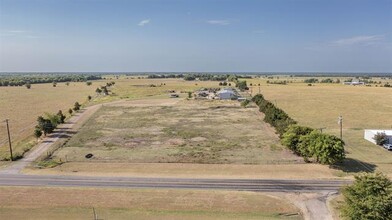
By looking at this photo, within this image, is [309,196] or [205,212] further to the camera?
[309,196]

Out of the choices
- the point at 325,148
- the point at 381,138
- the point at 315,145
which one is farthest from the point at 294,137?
the point at 381,138

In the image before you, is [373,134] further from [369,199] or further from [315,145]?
[369,199]

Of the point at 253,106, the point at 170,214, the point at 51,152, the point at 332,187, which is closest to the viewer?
the point at 170,214

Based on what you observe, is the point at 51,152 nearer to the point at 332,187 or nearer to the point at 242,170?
the point at 242,170

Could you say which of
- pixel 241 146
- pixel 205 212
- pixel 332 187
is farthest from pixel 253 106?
pixel 205 212

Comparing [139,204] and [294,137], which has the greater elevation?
[294,137]

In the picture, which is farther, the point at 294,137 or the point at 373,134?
the point at 373,134

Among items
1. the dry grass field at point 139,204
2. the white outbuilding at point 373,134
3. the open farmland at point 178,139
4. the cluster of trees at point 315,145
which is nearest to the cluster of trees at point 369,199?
the dry grass field at point 139,204
